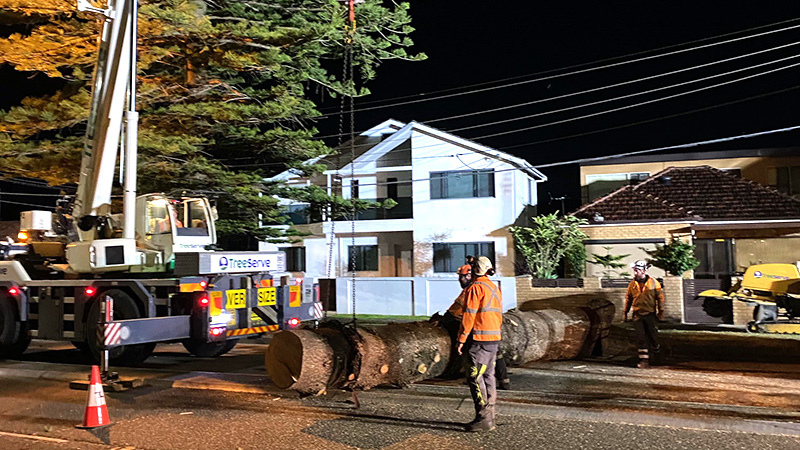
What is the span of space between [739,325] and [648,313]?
25.3ft

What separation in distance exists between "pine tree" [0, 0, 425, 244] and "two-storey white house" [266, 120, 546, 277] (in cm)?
390

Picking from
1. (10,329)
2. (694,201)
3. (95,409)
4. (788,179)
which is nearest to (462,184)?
(694,201)

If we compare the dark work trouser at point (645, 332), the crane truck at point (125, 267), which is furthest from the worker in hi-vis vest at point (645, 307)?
the crane truck at point (125, 267)

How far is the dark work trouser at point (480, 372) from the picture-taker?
6289 mm

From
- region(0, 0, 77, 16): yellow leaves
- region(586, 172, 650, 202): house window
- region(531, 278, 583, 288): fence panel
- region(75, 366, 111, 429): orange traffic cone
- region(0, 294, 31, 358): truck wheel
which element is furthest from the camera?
region(586, 172, 650, 202): house window

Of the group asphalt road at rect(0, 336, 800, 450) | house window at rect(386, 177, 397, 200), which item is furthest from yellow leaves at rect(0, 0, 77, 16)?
house window at rect(386, 177, 397, 200)

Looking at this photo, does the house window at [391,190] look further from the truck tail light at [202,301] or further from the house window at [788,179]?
the truck tail light at [202,301]

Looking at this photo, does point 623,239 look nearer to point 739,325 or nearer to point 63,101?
point 739,325

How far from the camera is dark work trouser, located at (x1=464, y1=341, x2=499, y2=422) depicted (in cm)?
629

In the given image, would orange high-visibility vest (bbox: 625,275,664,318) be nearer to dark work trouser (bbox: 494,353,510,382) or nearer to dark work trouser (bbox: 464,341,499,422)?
dark work trouser (bbox: 494,353,510,382)

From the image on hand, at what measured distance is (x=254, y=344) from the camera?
1393 cm

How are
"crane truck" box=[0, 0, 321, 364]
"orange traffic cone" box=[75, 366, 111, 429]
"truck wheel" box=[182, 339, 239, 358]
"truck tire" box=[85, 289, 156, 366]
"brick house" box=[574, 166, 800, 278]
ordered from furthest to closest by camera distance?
"brick house" box=[574, 166, 800, 278] < "truck wheel" box=[182, 339, 239, 358] < "truck tire" box=[85, 289, 156, 366] < "crane truck" box=[0, 0, 321, 364] < "orange traffic cone" box=[75, 366, 111, 429]

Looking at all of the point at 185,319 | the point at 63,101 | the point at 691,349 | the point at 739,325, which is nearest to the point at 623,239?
the point at 739,325

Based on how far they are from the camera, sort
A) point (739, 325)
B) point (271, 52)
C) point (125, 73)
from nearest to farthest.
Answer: point (125, 73) → point (271, 52) → point (739, 325)
